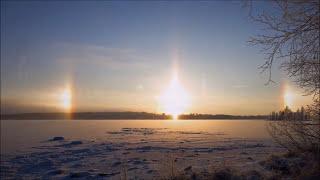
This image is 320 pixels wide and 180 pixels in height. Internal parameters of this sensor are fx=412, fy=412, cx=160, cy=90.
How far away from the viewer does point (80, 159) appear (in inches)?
819

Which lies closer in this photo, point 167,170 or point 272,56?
point 272,56

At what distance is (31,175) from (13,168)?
6.63 ft

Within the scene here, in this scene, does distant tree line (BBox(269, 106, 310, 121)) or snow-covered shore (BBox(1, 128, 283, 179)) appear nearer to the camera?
distant tree line (BBox(269, 106, 310, 121))

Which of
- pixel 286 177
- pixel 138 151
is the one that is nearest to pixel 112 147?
pixel 138 151

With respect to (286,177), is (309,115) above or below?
above

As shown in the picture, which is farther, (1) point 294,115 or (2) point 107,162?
(2) point 107,162

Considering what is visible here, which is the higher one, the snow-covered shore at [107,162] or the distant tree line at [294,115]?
the distant tree line at [294,115]

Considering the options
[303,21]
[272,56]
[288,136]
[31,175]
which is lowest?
[31,175]

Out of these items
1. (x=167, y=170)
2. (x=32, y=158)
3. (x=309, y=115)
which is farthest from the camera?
(x=32, y=158)

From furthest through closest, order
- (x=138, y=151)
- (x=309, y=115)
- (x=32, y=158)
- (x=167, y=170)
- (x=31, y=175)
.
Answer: (x=138, y=151) < (x=32, y=158) < (x=31, y=175) < (x=167, y=170) < (x=309, y=115)

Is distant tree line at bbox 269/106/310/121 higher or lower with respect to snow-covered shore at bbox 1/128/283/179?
higher

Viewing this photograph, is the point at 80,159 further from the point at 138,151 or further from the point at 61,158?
the point at 138,151

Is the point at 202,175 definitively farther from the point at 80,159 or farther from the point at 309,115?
the point at 80,159

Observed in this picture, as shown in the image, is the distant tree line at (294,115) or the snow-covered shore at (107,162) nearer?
the distant tree line at (294,115)
